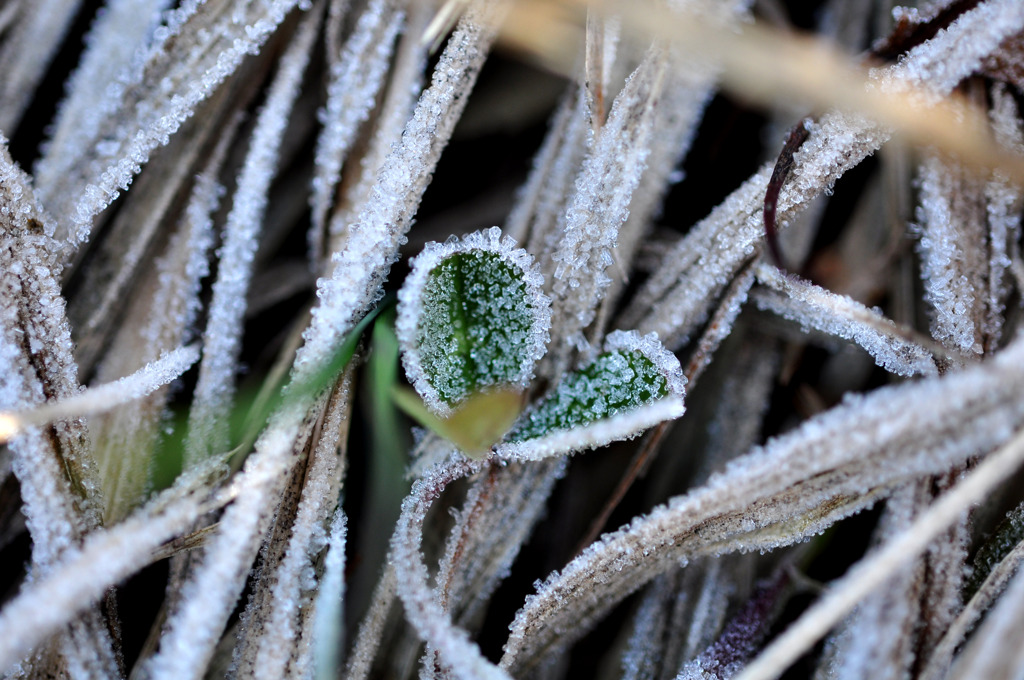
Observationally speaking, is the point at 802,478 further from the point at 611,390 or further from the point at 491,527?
the point at 491,527

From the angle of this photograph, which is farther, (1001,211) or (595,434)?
(1001,211)

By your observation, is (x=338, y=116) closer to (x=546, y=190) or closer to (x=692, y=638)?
(x=546, y=190)

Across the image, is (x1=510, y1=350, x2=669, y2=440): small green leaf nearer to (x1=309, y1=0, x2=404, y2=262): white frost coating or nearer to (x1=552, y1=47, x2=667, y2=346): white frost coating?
(x1=552, y1=47, x2=667, y2=346): white frost coating

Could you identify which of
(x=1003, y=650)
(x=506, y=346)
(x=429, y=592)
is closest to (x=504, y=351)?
(x=506, y=346)


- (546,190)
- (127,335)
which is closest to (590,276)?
(546,190)

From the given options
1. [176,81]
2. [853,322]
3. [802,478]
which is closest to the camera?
[802,478]

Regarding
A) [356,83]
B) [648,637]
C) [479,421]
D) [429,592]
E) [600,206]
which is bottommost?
[648,637]

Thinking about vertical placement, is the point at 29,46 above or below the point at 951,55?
above
